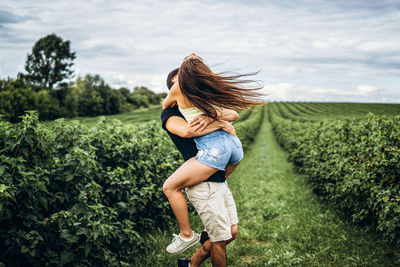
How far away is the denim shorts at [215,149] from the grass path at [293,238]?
208 cm

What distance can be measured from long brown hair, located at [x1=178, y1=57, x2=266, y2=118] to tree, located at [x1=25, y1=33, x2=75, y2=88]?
217ft

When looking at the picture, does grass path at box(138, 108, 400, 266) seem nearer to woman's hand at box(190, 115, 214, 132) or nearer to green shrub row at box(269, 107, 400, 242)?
green shrub row at box(269, 107, 400, 242)

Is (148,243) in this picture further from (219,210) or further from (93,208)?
(219,210)

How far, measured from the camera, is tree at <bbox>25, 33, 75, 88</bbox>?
5875 centimetres

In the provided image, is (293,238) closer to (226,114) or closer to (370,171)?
(370,171)

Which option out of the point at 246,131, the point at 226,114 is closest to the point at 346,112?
the point at 246,131

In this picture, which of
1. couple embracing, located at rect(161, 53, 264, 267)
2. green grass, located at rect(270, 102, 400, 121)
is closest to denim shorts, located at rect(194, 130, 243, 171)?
couple embracing, located at rect(161, 53, 264, 267)

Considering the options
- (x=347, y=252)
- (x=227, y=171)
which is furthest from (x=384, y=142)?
(x=227, y=171)

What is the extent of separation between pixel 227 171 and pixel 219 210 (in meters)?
0.42

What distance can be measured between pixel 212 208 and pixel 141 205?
6.36ft

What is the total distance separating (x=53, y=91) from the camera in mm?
57688

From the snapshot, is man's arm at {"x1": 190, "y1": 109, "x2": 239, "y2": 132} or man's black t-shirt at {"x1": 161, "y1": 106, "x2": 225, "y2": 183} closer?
man's arm at {"x1": 190, "y1": 109, "x2": 239, "y2": 132}

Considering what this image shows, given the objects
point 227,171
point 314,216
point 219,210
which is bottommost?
point 314,216

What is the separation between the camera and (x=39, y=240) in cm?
253
